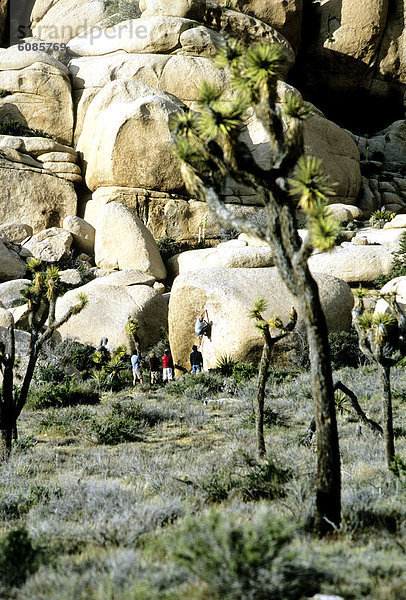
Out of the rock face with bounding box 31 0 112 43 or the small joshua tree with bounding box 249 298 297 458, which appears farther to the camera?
the rock face with bounding box 31 0 112 43

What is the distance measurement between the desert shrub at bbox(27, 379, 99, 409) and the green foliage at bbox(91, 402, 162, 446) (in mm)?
1471

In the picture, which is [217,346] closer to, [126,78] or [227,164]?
[227,164]

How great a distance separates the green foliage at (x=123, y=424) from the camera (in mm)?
9297

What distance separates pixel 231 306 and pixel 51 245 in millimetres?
13155

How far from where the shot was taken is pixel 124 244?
2370 centimetres

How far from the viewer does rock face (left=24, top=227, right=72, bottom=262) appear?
2441cm

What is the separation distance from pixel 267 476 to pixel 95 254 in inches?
813

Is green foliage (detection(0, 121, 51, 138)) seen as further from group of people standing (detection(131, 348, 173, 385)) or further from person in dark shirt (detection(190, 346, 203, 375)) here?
person in dark shirt (detection(190, 346, 203, 375))

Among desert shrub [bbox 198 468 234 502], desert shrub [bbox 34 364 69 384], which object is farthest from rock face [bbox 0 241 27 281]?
desert shrub [bbox 198 468 234 502]

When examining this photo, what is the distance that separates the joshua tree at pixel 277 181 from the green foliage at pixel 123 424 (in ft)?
18.8

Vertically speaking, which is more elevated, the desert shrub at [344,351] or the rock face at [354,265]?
the rock face at [354,265]

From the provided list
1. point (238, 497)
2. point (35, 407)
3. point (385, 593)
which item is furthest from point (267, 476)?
point (35, 407)

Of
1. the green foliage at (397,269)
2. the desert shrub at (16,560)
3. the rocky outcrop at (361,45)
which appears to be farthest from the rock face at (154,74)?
the desert shrub at (16,560)

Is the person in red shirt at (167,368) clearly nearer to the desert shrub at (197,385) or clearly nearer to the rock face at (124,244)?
the desert shrub at (197,385)
